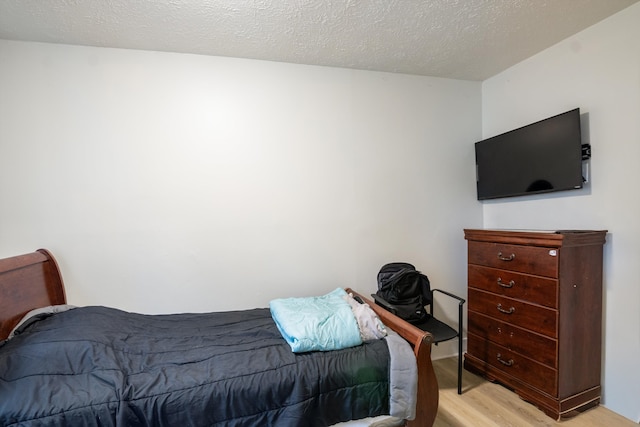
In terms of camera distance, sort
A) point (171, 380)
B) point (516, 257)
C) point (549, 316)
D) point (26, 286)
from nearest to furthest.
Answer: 1. point (171, 380)
2. point (26, 286)
3. point (549, 316)
4. point (516, 257)

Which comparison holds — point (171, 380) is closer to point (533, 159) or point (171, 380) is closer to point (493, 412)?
point (493, 412)

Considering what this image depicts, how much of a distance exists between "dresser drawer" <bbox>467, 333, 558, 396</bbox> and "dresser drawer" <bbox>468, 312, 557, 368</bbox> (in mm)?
37

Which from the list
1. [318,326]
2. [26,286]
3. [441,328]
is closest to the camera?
[318,326]

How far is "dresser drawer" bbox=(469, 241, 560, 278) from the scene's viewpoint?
6.05 ft

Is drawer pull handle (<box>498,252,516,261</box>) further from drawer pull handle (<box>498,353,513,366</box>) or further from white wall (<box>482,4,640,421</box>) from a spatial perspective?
drawer pull handle (<box>498,353,513,366</box>)

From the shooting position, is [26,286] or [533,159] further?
[533,159]

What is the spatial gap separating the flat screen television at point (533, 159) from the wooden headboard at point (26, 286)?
3.32 meters

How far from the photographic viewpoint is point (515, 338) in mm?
2074

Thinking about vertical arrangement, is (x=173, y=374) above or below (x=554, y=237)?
below

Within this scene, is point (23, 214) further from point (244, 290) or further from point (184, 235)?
point (244, 290)

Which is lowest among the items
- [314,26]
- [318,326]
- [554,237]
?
[318,326]

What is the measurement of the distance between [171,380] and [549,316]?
6.98 ft

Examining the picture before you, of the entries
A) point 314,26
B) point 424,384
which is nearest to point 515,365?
point 424,384

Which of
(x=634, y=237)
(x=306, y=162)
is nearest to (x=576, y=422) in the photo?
(x=634, y=237)
